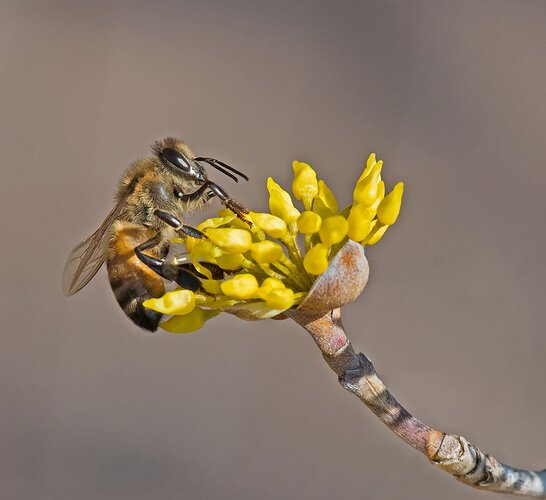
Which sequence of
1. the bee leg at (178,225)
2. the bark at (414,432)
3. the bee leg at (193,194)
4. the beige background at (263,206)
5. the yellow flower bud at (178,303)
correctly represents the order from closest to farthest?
the bark at (414,432), the yellow flower bud at (178,303), the bee leg at (178,225), the bee leg at (193,194), the beige background at (263,206)

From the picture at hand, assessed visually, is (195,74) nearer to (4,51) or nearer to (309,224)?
(4,51)

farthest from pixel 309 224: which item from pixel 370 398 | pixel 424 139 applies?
pixel 424 139

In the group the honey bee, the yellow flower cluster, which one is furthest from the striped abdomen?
the yellow flower cluster

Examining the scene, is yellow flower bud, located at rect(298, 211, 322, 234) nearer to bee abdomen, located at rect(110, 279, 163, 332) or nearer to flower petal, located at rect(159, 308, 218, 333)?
flower petal, located at rect(159, 308, 218, 333)

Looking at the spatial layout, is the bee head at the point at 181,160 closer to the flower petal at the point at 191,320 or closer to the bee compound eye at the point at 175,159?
the bee compound eye at the point at 175,159

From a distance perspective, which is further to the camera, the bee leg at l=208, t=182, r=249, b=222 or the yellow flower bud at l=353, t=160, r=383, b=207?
the bee leg at l=208, t=182, r=249, b=222

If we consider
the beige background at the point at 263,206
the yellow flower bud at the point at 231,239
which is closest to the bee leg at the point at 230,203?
the yellow flower bud at the point at 231,239

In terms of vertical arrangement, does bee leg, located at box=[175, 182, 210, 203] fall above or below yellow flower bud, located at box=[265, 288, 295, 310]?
above

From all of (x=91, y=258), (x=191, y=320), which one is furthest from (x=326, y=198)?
(x=91, y=258)
